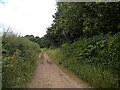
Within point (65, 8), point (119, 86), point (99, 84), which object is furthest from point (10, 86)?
point (65, 8)

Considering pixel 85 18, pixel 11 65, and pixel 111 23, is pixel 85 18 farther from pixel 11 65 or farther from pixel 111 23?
pixel 11 65

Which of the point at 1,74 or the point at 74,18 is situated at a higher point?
the point at 74,18

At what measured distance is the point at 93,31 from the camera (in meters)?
7.46

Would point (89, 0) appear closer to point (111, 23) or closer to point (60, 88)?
point (111, 23)

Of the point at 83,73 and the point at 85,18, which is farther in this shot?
the point at 85,18

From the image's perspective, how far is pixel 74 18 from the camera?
8.23 m

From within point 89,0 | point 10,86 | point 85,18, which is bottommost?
point 10,86

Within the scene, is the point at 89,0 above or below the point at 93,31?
above

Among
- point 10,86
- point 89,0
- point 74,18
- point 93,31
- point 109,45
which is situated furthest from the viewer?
point 74,18

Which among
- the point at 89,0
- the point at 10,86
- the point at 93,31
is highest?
the point at 89,0

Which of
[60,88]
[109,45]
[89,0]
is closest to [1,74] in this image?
[60,88]

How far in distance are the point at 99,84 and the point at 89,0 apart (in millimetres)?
4883

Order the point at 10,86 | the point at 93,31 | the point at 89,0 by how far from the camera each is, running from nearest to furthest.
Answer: the point at 10,86
the point at 89,0
the point at 93,31

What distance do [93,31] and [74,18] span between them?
1.85 m
